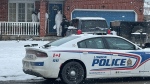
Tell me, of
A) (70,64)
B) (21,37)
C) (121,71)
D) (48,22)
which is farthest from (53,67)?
(48,22)

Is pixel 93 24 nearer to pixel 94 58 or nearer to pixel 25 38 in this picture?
pixel 25 38

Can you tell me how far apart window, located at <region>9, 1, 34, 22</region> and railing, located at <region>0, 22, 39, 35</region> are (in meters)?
1.30

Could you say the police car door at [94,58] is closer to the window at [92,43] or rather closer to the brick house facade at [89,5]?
the window at [92,43]

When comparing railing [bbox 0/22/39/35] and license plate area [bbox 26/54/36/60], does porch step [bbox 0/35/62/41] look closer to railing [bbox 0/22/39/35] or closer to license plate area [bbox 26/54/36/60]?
railing [bbox 0/22/39/35]

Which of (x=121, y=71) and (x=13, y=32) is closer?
(x=121, y=71)

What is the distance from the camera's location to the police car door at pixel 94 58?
1180cm

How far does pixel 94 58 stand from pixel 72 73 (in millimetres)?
792

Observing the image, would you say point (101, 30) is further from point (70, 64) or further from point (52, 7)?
point (70, 64)

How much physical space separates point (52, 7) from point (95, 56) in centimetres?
1710

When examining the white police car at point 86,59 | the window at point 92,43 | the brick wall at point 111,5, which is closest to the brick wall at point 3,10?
the brick wall at point 111,5

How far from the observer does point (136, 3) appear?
28578mm

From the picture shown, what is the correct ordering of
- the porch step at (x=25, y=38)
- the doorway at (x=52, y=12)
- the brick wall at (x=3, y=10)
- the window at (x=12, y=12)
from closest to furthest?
the porch step at (x=25, y=38)
the brick wall at (x=3, y=10)
the window at (x=12, y=12)
the doorway at (x=52, y=12)

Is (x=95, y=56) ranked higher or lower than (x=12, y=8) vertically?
lower

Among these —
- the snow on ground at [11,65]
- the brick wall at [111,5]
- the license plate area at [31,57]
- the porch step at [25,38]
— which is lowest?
the snow on ground at [11,65]
